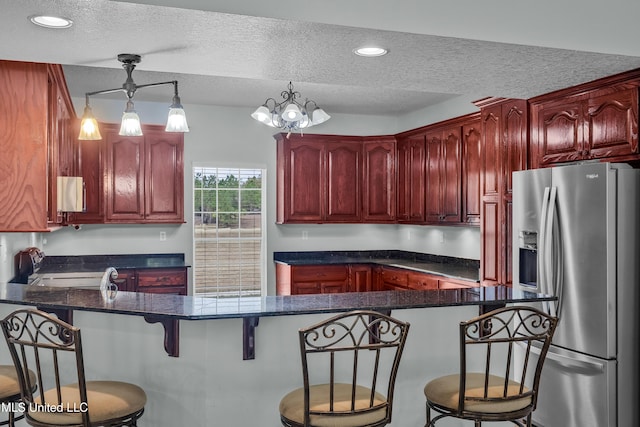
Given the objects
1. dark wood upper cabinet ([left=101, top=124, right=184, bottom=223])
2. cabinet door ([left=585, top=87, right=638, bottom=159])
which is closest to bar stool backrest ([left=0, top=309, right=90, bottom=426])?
cabinet door ([left=585, top=87, right=638, bottom=159])

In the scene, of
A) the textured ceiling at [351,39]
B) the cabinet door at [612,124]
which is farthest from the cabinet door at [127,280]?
the cabinet door at [612,124]

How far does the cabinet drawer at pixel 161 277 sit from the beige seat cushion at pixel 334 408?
11.7 ft

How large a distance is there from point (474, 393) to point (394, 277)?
133 inches

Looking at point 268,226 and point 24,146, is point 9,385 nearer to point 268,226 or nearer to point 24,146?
point 24,146

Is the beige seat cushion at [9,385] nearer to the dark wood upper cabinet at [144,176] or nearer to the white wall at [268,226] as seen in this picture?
the dark wood upper cabinet at [144,176]

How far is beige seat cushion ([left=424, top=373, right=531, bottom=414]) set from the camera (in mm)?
2272

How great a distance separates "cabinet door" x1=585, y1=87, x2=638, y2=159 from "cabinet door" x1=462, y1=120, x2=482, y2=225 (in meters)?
1.43

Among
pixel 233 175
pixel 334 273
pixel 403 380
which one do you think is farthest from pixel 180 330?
pixel 233 175

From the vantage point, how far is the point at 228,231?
21.0ft

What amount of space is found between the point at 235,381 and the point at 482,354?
1361 millimetres

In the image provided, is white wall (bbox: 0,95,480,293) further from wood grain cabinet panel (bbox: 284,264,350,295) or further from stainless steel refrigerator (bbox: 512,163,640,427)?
stainless steel refrigerator (bbox: 512,163,640,427)

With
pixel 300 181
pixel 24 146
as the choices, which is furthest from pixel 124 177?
pixel 24 146

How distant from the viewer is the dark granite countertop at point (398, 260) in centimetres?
524

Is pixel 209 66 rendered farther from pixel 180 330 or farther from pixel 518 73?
pixel 518 73
